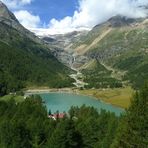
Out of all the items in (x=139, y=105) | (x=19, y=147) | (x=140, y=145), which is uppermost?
(x=139, y=105)

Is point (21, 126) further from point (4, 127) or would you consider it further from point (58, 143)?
point (58, 143)

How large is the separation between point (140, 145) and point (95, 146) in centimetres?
3269

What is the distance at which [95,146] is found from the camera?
69.8 m

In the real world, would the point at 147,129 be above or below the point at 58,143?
above

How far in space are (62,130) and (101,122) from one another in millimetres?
22973

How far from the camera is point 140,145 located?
3772 centimetres

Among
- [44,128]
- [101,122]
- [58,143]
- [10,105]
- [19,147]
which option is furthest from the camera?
[10,105]

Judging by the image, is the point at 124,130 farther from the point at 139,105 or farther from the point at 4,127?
the point at 4,127

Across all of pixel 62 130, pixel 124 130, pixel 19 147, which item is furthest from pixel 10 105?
pixel 124 130

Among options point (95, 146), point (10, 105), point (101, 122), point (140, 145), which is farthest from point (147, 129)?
point (10, 105)

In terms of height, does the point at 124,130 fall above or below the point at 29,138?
above

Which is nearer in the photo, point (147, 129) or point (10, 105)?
point (147, 129)

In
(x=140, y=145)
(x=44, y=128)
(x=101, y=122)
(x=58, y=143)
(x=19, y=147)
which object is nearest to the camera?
(x=140, y=145)

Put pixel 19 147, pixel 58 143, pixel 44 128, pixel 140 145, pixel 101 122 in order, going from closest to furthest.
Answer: pixel 140 145
pixel 58 143
pixel 19 147
pixel 44 128
pixel 101 122
